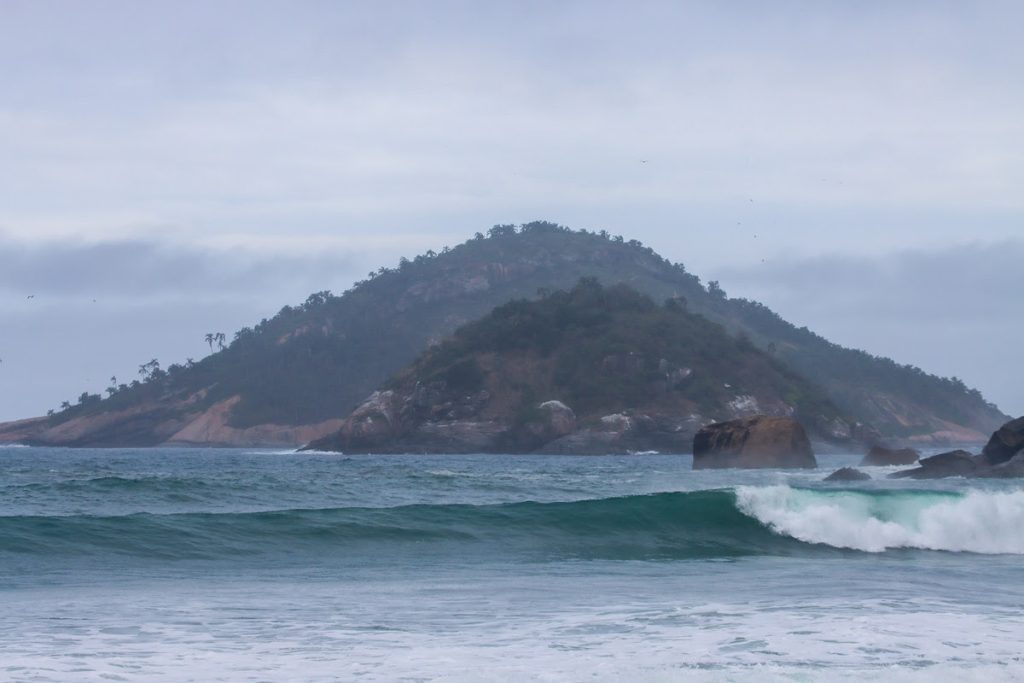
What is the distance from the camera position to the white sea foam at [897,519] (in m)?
23.2

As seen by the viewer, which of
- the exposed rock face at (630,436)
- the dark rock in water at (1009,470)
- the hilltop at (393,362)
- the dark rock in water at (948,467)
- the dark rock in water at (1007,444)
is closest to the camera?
the dark rock in water at (1009,470)

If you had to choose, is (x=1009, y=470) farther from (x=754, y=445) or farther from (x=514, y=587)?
(x=514, y=587)

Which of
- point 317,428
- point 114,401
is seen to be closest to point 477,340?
point 317,428

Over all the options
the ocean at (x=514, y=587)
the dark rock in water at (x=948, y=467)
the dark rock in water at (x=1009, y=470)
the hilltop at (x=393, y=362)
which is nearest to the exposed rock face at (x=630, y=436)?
the hilltop at (x=393, y=362)

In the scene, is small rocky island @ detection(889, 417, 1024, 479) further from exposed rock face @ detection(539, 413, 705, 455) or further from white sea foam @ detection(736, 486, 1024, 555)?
exposed rock face @ detection(539, 413, 705, 455)

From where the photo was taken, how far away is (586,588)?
16438mm

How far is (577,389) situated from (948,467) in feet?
227

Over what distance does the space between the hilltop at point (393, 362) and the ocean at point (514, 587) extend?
102 m

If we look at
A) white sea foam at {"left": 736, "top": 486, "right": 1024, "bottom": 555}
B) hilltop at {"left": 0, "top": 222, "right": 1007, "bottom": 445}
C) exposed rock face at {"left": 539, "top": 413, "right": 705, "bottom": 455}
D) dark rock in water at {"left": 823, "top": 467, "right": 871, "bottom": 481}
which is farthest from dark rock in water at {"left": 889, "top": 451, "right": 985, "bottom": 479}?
hilltop at {"left": 0, "top": 222, "right": 1007, "bottom": 445}

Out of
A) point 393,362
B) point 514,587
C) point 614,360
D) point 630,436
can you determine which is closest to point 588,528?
point 514,587

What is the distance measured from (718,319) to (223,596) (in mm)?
149668

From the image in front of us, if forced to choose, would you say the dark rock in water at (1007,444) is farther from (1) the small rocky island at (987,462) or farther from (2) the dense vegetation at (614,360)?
(2) the dense vegetation at (614,360)

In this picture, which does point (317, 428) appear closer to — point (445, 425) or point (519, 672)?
point (445, 425)

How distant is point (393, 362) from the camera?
519ft
